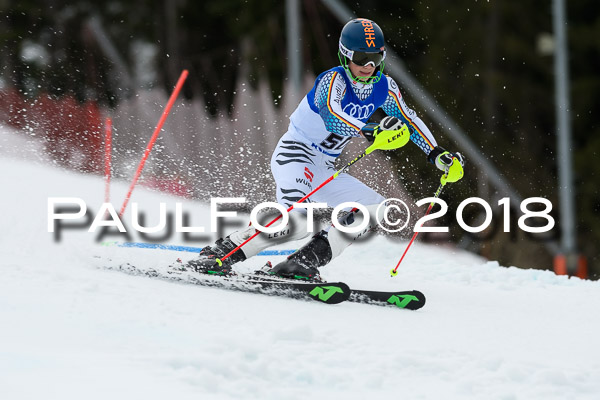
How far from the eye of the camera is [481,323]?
5.28 metres

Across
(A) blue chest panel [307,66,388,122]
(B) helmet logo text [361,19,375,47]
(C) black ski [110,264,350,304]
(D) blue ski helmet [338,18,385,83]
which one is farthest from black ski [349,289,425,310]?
(B) helmet logo text [361,19,375,47]

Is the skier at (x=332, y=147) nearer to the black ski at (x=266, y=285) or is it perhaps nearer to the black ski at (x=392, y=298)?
the black ski at (x=266, y=285)

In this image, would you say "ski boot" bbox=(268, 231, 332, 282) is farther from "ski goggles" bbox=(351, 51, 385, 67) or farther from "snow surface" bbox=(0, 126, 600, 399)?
"ski goggles" bbox=(351, 51, 385, 67)

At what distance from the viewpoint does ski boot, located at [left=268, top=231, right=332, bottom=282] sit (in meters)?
5.60

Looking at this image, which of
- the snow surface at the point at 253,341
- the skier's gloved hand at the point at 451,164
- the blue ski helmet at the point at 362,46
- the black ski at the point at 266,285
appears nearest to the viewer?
the snow surface at the point at 253,341

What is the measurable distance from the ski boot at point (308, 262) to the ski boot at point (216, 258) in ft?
0.83

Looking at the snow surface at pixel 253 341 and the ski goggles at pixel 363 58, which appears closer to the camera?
the snow surface at pixel 253 341

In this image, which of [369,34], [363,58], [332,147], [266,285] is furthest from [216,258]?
[369,34]

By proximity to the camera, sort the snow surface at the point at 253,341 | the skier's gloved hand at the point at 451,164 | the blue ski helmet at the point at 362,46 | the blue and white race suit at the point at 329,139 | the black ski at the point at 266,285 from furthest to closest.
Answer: the skier's gloved hand at the point at 451,164 < the blue and white race suit at the point at 329,139 < the blue ski helmet at the point at 362,46 < the black ski at the point at 266,285 < the snow surface at the point at 253,341

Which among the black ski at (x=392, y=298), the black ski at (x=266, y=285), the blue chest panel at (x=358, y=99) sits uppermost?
the blue chest panel at (x=358, y=99)

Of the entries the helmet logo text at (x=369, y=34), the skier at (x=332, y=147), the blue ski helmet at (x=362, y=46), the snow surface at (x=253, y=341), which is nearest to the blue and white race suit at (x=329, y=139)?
the skier at (x=332, y=147)

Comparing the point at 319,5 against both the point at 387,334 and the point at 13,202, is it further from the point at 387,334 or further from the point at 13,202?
the point at 387,334

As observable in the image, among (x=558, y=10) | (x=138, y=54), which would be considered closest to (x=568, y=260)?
(x=558, y=10)

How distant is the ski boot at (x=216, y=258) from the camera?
5633 mm
